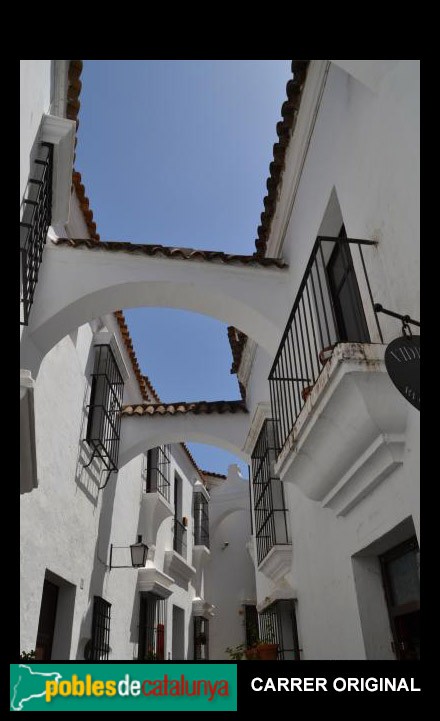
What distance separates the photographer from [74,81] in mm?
5195

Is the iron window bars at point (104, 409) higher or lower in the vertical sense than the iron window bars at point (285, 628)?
higher

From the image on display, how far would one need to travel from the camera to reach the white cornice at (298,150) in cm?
457

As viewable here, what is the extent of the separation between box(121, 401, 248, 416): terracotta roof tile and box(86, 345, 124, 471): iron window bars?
71cm

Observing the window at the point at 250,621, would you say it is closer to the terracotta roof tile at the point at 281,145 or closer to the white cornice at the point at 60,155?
the terracotta roof tile at the point at 281,145

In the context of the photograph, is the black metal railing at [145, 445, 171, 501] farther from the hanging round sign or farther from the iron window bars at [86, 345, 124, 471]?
the hanging round sign

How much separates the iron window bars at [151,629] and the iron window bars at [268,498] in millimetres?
3113

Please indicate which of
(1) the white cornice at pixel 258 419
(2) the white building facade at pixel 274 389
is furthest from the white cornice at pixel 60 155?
(1) the white cornice at pixel 258 419

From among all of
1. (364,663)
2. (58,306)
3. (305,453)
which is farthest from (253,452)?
(364,663)

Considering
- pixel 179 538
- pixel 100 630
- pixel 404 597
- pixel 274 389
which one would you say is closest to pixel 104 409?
pixel 100 630

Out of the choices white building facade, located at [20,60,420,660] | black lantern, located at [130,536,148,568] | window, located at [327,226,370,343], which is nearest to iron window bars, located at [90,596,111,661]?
white building facade, located at [20,60,420,660]

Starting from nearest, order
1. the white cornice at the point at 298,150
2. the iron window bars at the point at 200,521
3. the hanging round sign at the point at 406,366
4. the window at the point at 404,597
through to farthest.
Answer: the hanging round sign at the point at 406,366 → the window at the point at 404,597 → the white cornice at the point at 298,150 → the iron window bars at the point at 200,521

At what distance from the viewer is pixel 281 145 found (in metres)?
5.34

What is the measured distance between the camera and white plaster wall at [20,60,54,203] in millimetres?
3854

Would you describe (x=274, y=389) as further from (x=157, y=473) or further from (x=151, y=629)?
(x=151, y=629)
